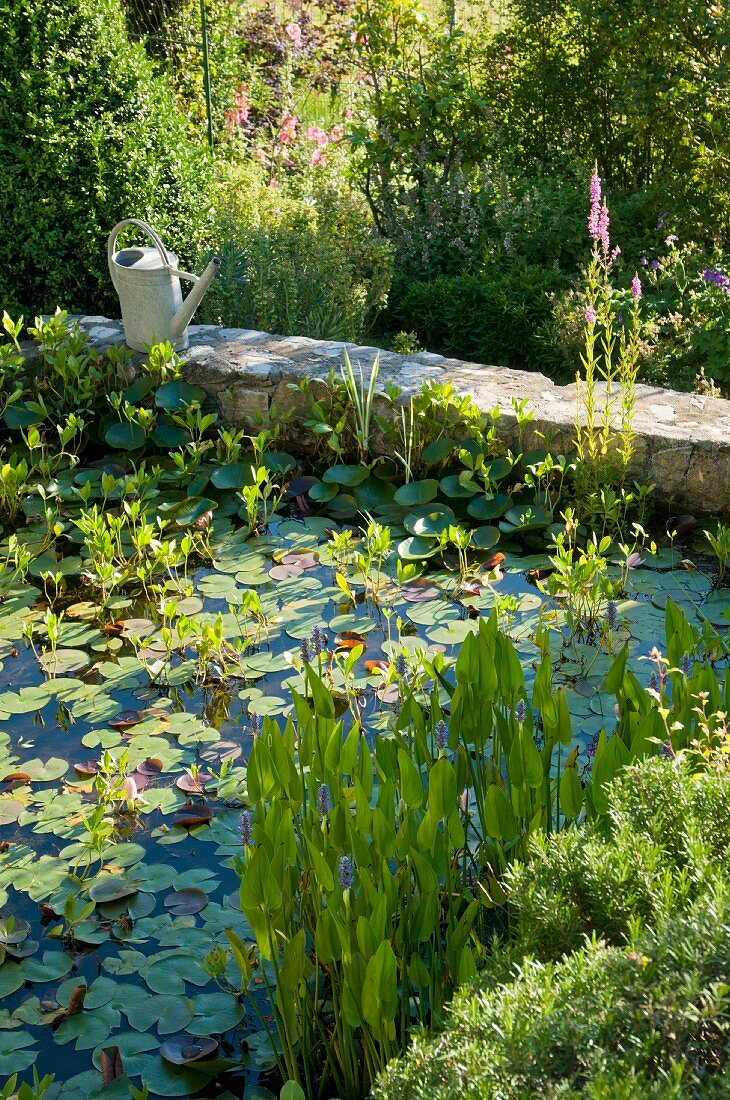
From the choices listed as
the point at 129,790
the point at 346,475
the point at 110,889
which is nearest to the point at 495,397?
the point at 346,475

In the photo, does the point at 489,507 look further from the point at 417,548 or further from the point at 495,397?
the point at 495,397

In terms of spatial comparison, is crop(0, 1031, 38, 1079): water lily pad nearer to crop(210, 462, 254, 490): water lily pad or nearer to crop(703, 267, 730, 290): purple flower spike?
crop(210, 462, 254, 490): water lily pad

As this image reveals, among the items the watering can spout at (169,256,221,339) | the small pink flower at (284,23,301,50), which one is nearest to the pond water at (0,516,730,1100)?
the watering can spout at (169,256,221,339)

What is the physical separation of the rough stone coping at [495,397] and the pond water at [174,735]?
33 cm

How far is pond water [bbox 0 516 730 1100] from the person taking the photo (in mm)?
1956

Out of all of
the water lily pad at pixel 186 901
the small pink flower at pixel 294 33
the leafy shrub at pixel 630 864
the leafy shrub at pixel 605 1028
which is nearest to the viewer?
the leafy shrub at pixel 605 1028

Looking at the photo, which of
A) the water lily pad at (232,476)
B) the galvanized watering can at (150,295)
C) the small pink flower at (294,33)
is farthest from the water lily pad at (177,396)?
the small pink flower at (294,33)

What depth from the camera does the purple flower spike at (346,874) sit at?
1.65 meters

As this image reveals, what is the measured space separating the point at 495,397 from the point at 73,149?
8.07 ft

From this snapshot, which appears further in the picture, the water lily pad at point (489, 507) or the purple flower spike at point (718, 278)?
the purple flower spike at point (718, 278)

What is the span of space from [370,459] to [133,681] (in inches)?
64.0

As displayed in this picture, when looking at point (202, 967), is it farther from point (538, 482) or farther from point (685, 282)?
point (685, 282)

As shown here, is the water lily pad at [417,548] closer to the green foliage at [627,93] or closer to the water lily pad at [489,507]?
the water lily pad at [489,507]

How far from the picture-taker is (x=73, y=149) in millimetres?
4949
